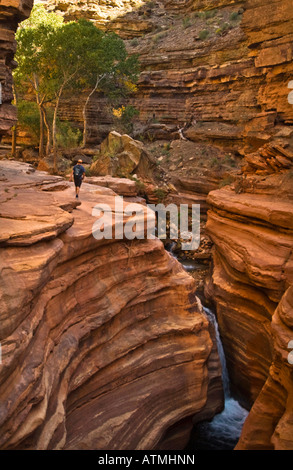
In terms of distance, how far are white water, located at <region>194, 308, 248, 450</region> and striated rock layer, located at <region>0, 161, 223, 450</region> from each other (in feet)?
1.26

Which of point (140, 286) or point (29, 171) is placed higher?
point (29, 171)

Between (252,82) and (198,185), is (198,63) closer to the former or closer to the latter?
(252,82)

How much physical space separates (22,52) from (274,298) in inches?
779

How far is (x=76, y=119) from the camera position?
3125 centimetres

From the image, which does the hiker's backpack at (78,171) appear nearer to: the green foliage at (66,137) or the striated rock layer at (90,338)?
the striated rock layer at (90,338)

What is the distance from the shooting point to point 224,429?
10289 millimetres

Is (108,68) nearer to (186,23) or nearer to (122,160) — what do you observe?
(122,160)

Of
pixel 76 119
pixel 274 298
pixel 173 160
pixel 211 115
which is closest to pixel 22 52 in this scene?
pixel 76 119

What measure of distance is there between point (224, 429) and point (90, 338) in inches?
202

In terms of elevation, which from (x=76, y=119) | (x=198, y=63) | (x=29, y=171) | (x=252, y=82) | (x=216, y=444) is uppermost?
(x=198, y=63)

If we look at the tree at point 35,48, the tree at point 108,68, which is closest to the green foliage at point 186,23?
the tree at point 108,68

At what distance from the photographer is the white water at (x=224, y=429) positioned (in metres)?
9.90

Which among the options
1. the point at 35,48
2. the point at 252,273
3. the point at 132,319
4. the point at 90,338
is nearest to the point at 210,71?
the point at 35,48

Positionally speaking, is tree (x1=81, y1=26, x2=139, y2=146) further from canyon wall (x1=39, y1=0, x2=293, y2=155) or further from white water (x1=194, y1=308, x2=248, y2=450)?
white water (x1=194, y1=308, x2=248, y2=450)
